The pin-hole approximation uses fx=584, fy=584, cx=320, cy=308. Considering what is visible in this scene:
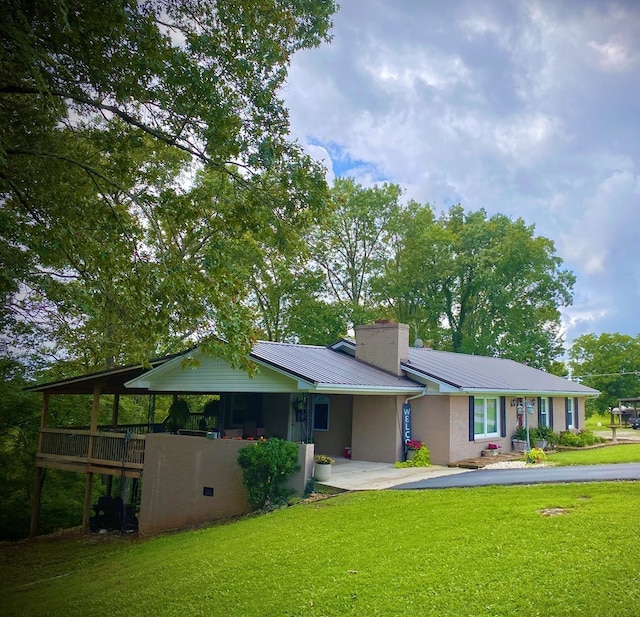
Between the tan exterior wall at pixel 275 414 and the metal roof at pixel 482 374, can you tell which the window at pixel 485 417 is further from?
the tan exterior wall at pixel 275 414

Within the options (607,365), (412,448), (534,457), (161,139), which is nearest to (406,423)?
(412,448)

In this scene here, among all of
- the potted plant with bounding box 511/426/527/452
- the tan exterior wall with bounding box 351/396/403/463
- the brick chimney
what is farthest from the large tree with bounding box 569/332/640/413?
the tan exterior wall with bounding box 351/396/403/463

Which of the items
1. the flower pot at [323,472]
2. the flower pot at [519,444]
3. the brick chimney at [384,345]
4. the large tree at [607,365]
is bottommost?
the flower pot at [323,472]

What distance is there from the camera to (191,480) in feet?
49.4

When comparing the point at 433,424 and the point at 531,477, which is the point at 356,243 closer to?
the point at 433,424

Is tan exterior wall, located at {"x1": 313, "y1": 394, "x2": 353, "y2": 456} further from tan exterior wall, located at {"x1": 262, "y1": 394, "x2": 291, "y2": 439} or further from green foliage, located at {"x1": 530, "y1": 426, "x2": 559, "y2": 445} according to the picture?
green foliage, located at {"x1": 530, "y1": 426, "x2": 559, "y2": 445}

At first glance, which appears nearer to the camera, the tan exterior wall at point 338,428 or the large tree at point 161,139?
the large tree at point 161,139

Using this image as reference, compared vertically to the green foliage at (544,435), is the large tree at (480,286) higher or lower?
higher

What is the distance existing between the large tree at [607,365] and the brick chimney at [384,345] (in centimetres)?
3497

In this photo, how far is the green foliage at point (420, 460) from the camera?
57.3 feet

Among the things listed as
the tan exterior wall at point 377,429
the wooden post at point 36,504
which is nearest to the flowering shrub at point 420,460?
the tan exterior wall at point 377,429

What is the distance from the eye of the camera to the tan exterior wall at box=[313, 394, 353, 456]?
19.8 m

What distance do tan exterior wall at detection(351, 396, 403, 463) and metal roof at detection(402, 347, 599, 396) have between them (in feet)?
4.91

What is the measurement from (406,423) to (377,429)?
93 centimetres
